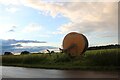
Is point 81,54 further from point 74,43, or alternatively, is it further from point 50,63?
point 50,63

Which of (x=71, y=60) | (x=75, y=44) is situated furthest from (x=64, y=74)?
(x=75, y=44)

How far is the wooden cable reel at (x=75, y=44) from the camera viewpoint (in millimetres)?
13105

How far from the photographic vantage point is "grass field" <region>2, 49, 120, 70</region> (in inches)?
460

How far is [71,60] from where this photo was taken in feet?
43.3

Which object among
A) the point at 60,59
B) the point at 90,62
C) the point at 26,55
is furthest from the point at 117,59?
the point at 26,55

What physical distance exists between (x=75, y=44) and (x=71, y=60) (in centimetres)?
91

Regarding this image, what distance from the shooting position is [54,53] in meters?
14.5

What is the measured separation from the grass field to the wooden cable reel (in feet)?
0.95

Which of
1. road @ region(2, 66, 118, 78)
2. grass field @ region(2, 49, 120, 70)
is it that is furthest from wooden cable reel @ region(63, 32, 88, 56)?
road @ region(2, 66, 118, 78)

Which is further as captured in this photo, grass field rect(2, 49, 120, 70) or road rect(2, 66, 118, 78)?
grass field rect(2, 49, 120, 70)

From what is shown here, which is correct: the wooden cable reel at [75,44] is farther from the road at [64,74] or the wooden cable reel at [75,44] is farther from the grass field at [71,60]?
the road at [64,74]

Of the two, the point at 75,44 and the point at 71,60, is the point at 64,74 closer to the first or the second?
the point at 71,60

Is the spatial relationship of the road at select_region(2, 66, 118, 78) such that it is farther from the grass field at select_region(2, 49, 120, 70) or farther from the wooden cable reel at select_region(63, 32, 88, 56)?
the wooden cable reel at select_region(63, 32, 88, 56)

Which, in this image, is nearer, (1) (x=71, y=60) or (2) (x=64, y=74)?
(2) (x=64, y=74)
